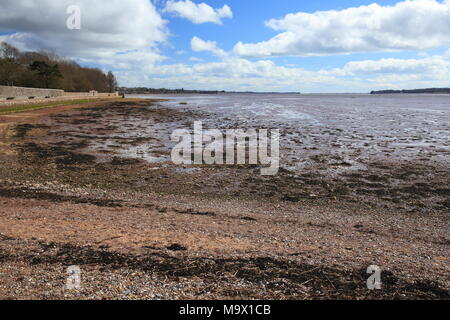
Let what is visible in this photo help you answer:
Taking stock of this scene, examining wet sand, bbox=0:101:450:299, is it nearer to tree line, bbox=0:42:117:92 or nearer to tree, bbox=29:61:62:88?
tree line, bbox=0:42:117:92

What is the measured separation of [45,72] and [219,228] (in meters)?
73.7

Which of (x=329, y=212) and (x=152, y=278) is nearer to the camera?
(x=152, y=278)

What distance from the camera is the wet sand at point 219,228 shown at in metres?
5.92

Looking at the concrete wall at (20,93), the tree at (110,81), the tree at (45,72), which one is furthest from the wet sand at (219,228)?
the tree at (110,81)

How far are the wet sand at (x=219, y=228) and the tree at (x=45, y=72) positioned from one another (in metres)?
58.8

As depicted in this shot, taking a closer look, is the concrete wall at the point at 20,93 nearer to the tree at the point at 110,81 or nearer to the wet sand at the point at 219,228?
the wet sand at the point at 219,228

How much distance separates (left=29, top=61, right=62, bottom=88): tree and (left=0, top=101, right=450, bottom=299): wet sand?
5875 centimetres

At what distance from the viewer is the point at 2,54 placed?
66.6 m

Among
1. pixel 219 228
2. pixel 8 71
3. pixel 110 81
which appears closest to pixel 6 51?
pixel 8 71

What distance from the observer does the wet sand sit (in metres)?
5.92

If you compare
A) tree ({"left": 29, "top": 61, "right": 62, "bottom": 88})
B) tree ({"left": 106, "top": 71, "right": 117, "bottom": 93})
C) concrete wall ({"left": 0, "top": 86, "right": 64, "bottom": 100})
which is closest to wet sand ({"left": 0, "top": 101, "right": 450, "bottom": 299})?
concrete wall ({"left": 0, "top": 86, "right": 64, "bottom": 100})
